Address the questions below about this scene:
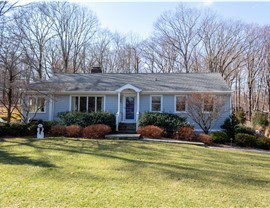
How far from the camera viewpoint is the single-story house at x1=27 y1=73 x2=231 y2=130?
54.9 ft

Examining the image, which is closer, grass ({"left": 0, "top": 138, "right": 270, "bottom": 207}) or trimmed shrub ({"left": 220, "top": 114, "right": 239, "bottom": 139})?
grass ({"left": 0, "top": 138, "right": 270, "bottom": 207})

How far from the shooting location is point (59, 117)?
1714cm

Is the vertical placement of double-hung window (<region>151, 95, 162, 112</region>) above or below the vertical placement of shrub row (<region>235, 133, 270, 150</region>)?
above

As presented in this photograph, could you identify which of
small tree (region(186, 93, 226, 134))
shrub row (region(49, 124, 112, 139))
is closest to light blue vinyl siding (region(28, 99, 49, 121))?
shrub row (region(49, 124, 112, 139))

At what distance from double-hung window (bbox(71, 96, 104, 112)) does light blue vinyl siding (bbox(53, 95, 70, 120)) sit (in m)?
0.44

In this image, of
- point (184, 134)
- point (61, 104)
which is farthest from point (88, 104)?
point (184, 134)

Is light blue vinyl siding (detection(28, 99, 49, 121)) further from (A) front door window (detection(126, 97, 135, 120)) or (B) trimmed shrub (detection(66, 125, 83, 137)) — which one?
(A) front door window (detection(126, 97, 135, 120))

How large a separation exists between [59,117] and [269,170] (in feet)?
45.4

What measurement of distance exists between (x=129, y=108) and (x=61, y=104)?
17.1 ft

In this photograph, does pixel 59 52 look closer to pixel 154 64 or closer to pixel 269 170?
pixel 154 64

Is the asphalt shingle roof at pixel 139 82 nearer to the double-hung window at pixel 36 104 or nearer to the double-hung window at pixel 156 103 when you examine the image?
the double-hung window at pixel 156 103

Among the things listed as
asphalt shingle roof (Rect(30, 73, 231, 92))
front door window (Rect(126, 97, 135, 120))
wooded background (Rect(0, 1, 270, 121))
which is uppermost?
wooded background (Rect(0, 1, 270, 121))

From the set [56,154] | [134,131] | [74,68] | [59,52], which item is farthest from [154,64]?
[56,154]

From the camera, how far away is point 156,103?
17.3m
